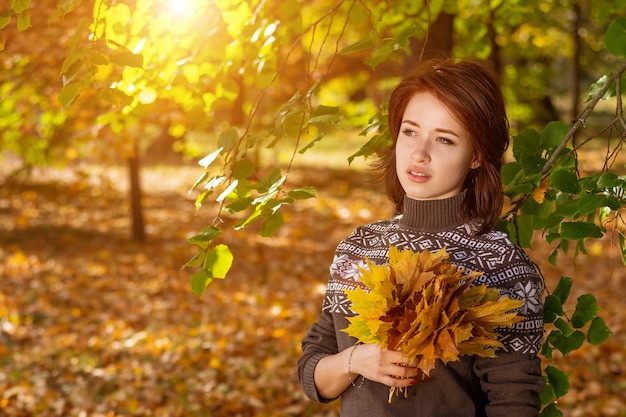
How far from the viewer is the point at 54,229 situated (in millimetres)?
11688

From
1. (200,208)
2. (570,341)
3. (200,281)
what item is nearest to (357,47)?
(200,281)

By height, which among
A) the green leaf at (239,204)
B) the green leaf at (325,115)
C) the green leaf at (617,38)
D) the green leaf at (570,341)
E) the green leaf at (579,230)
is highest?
the green leaf at (617,38)

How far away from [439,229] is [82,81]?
1.28m

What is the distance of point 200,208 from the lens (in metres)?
4.77

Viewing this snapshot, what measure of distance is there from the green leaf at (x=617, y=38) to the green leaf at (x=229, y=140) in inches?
48.3

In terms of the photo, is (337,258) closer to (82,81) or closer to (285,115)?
(285,115)

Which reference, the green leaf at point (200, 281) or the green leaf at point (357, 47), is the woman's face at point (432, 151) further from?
the green leaf at point (200, 281)

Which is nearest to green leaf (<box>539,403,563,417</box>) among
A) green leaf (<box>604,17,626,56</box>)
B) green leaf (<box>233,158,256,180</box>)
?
green leaf (<box>604,17,626,56</box>)

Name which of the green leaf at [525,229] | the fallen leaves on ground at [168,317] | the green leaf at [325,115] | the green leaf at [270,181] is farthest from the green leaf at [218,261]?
the fallen leaves on ground at [168,317]

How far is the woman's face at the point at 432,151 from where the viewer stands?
6.44 feet

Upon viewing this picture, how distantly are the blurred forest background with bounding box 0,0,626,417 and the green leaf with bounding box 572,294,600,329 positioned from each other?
0.69ft

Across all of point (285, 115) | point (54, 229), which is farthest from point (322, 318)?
point (54, 229)

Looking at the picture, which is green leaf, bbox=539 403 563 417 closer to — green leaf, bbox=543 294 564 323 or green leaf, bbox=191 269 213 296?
green leaf, bbox=543 294 564 323

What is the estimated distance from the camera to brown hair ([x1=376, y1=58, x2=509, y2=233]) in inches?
76.5
